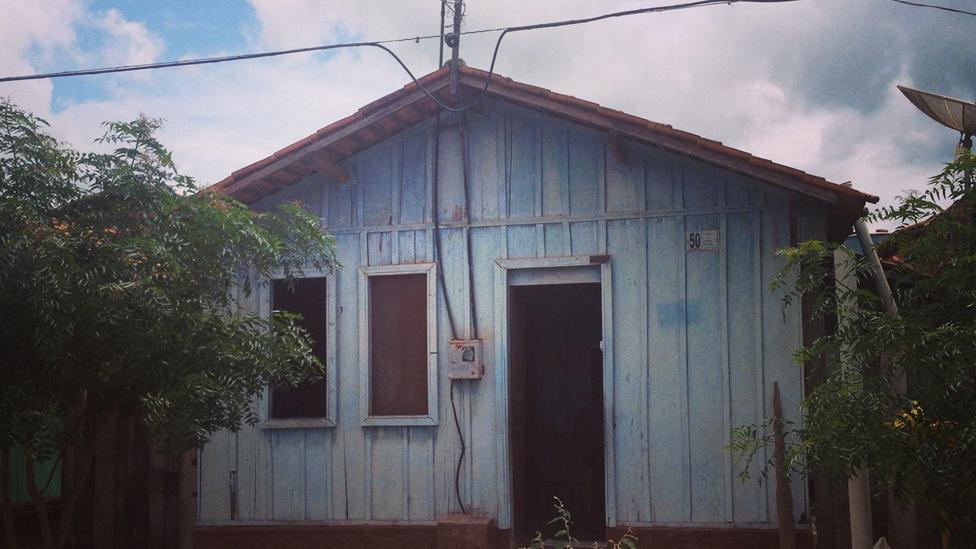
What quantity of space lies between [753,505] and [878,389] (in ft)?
9.33

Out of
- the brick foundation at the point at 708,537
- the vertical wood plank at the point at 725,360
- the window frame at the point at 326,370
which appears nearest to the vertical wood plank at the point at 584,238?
the vertical wood plank at the point at 725,360

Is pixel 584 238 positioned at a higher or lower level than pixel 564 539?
higher

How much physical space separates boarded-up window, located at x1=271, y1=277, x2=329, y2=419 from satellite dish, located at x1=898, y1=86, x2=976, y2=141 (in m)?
5.94

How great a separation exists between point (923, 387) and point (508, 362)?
4.04 metres

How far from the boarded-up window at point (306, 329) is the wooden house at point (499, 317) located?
22mm

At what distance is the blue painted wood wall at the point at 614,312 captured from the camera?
7.75 m

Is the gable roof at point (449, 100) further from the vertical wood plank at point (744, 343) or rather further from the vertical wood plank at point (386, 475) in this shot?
the vertical wood plank at point (386, 475)

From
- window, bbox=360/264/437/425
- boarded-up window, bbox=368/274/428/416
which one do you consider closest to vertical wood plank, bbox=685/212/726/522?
window, bbox=360/264/437/425

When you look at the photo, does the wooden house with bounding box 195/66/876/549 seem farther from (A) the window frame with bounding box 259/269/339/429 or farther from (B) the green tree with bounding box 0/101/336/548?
(B) the green tree with bounding box 0/101/336/548

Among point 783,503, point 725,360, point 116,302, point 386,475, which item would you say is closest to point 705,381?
point 725,360

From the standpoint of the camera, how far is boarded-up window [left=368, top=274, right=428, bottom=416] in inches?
339

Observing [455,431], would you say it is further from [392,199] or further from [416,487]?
[392,199]

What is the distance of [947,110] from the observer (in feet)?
26.8

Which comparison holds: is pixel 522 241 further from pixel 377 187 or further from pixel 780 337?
pixel 780 337
